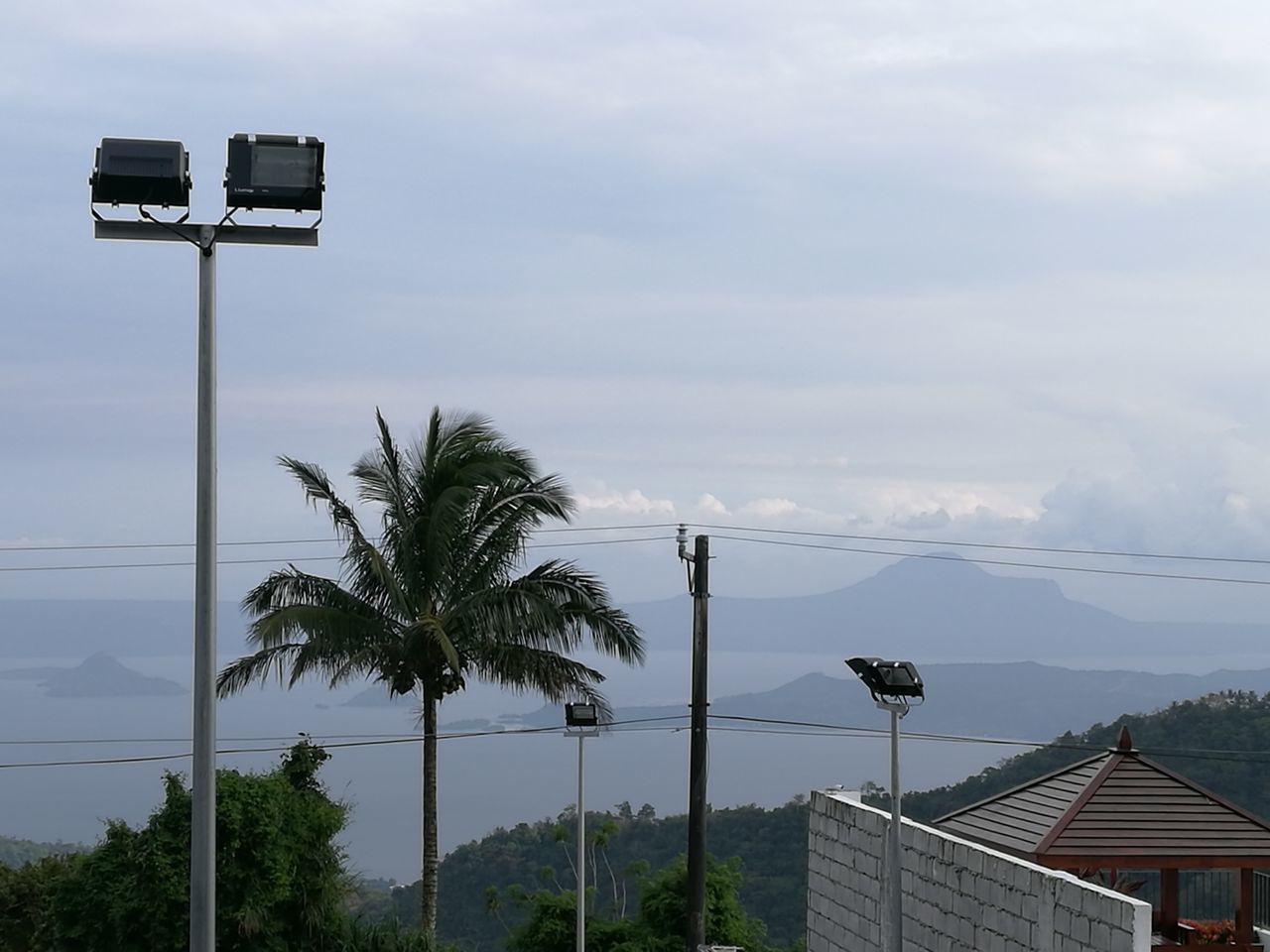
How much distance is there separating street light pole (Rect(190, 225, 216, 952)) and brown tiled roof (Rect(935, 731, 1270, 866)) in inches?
301

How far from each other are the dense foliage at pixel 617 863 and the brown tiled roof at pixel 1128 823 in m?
23.9

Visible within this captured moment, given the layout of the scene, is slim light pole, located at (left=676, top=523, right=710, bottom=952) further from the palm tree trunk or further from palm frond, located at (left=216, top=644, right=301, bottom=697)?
palm frond, located at (left=216, top=644, right=301, bottom=697)

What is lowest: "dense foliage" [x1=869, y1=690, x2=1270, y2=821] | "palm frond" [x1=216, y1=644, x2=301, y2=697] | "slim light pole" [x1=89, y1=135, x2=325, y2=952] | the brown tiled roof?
"dense foliage" [x1=869, y1=690, x2=1270, y2=821]

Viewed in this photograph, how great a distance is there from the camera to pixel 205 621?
10438mm

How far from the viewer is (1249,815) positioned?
15.0 m

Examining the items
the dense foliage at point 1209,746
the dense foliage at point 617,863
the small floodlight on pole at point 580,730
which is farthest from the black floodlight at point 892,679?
the dense foliage at point 617,863

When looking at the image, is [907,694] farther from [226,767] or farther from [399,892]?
[399,892]

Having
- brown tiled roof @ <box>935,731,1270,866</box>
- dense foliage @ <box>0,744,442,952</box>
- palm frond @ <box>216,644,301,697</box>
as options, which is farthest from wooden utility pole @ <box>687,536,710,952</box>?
brown tiled roof @ <box>935,731,1270,866</box>

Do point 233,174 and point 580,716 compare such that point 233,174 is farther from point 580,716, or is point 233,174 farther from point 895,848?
point 580,716

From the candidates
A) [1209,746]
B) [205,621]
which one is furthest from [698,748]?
[1209,746]

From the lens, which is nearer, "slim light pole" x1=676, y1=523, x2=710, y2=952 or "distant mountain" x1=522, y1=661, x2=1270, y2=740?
"slim light pole" x1=676, y1=523, x2=710, y2=952

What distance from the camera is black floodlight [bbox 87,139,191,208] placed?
409 inches

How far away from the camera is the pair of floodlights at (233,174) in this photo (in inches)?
410

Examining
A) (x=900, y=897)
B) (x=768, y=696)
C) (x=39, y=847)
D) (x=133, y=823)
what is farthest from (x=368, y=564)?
(x=768, y=696)
